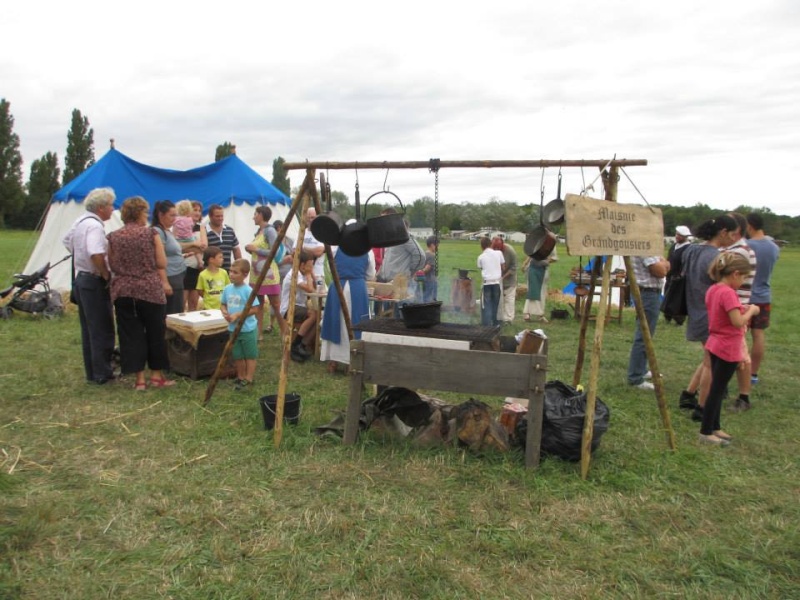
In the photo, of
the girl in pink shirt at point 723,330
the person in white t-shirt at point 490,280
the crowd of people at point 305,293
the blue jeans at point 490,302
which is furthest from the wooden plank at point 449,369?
the blue jeans at point 490,302

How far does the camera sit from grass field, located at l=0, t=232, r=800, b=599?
2.46 m

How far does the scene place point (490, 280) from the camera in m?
8.66

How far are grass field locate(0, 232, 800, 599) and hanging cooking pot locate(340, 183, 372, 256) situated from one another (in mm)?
1376

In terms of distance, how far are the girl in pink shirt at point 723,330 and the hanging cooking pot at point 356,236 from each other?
257cm

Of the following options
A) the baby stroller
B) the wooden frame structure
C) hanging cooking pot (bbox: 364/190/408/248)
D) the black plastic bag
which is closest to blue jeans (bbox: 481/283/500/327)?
the black plastic bag

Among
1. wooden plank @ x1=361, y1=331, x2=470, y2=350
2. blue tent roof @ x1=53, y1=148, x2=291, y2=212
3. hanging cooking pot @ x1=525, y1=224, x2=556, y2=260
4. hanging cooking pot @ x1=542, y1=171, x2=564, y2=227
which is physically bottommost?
wooden plank @ x1=361, y1=331, x2=470, y2=350

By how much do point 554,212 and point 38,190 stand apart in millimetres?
62808

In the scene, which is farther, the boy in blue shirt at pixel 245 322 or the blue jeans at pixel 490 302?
the blue jeans at pixel 490 302

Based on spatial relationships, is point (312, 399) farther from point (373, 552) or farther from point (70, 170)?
point (70, 170)

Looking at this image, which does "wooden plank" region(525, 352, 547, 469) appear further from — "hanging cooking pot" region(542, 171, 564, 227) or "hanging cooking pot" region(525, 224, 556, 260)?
"hanging cooking pot" region(542, 171, 564, 227)

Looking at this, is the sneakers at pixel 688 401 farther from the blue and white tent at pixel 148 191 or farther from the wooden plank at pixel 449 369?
the blue and white tent at pixel 148 191

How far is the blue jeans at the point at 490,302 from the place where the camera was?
878 centimetres

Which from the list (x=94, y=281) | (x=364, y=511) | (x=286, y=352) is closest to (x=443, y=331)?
(x=286, y=352)

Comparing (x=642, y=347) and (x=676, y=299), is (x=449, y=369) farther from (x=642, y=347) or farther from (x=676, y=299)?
(x=642, y=347)
